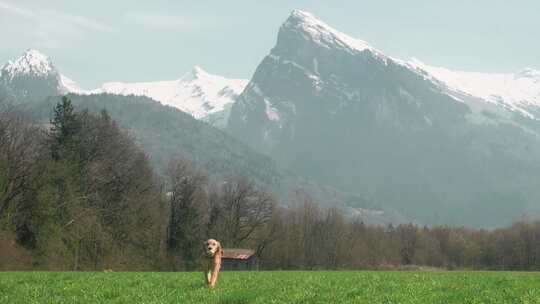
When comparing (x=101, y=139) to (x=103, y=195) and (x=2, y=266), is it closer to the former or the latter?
(x=103, y=195)

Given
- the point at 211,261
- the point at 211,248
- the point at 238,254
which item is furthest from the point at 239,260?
the point at 211,248

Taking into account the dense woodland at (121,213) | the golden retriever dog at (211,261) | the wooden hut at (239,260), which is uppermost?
the dense woodland at (121,213)

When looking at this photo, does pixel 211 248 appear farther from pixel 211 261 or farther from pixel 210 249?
pixel 211 261

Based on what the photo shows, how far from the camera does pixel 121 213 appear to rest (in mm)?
85625

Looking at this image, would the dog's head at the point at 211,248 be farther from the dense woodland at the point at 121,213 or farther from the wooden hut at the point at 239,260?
the wooden hut at the point at 239,260

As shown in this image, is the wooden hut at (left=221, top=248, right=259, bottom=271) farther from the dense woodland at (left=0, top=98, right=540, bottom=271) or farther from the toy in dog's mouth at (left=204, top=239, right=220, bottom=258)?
the toy in dog's mouth at (left=204, top=239, right=220, bottom=258)

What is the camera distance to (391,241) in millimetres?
163000

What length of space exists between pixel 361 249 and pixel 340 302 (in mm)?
124947

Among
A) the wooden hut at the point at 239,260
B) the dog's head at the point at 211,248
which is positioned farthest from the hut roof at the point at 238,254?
the dog's head at the point at 211,248

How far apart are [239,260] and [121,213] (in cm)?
3025

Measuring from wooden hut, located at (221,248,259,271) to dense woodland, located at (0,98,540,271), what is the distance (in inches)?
168

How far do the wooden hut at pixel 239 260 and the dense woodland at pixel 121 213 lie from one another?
426 centimetres

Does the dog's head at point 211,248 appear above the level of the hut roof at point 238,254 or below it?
below

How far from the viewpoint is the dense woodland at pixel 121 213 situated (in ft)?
234
